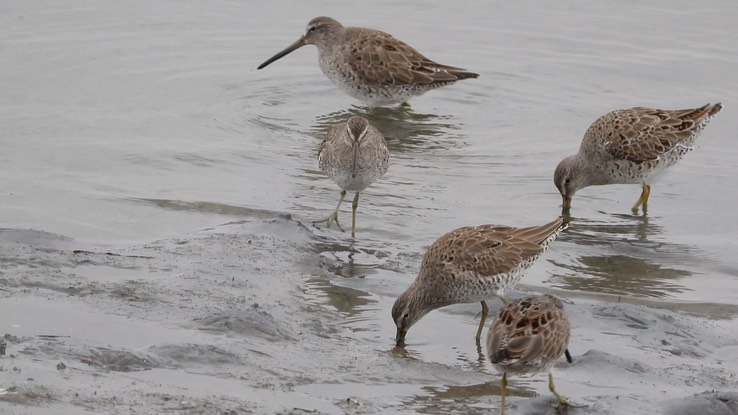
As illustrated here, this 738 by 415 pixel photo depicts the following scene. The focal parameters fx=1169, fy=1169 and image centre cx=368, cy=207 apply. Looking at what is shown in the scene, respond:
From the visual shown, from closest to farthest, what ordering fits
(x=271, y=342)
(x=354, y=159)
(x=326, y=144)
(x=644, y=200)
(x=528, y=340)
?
(x=528, y=340)
(x=271, y=342)
(x=354, y=159)
(x=326, y=144)
(x=644, y=200)

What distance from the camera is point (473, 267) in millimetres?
7094

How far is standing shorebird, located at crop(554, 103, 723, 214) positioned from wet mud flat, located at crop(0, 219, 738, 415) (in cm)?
258

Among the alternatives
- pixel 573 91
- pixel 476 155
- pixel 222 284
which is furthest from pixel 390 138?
pixel 222 284

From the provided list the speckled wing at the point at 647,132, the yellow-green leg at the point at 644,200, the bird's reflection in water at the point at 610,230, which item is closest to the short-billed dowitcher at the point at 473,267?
the bird's reflection in water at the point at 610,230

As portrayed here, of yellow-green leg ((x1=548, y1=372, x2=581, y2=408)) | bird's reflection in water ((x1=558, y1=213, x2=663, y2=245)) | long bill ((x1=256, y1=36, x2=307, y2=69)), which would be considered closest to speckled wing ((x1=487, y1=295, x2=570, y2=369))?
yellow-green leg ((x1=548, y1=372, x2=581, y2=408))

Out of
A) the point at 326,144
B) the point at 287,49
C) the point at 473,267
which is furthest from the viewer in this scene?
the point at 287,49

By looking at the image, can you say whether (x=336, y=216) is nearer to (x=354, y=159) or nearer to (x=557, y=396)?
(x=354, y=159)

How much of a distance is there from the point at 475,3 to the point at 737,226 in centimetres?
667

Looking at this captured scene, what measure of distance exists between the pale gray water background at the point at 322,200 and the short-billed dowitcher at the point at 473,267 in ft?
0.84

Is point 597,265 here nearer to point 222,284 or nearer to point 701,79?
point 222,284

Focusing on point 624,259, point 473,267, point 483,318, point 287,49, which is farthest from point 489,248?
point 287,49

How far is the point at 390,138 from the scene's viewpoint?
12094 mm

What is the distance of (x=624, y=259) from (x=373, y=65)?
16.6ft

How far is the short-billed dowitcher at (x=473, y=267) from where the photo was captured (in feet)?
23.1
